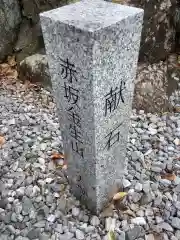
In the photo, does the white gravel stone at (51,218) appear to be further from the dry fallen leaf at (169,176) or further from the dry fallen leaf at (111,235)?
the dry fallen leaf at (169,176)

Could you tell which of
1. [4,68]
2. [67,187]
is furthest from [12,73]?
[67,187]

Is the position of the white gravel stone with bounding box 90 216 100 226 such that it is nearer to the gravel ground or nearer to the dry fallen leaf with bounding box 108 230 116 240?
the gravel ground

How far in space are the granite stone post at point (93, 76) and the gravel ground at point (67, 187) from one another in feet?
0.97

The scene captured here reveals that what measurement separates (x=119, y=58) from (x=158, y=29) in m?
A: 2.16

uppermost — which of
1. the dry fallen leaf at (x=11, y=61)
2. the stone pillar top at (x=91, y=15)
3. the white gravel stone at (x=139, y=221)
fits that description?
the stone pillar top at (x=91, y=15)

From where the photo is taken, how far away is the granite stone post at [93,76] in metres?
1.31

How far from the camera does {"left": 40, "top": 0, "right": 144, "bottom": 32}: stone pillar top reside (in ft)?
4.23

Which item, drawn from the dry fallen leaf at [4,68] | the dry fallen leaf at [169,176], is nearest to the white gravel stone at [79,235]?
the dry fallen leaf at [169,176]

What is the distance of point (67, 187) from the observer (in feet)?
7.38

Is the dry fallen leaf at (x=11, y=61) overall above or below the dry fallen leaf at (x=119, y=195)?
above

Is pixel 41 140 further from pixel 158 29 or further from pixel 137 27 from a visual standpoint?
pixel 158 29

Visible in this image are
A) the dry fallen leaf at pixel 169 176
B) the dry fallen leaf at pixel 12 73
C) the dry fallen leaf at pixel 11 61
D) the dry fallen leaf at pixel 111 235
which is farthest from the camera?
the dry fallen leaf at pixel 11 61

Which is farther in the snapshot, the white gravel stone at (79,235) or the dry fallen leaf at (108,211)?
the dry fallen leaf at (108,211)

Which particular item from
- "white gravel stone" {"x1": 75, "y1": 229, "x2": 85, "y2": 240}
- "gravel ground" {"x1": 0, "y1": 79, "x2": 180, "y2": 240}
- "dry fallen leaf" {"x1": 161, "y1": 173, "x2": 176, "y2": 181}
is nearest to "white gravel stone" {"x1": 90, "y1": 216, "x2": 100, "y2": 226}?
"gravel ground" {"x1": 0, "y1": 79, "x2": 180, "y2": 240}
